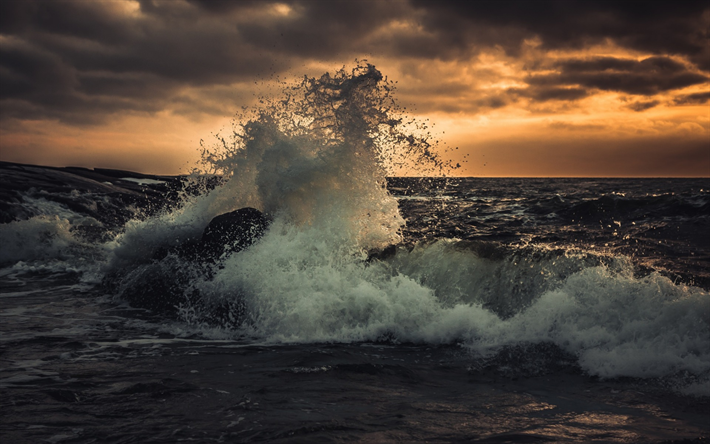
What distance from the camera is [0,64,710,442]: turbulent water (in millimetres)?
3848

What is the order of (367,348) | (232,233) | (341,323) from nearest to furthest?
1. (367,348)
2. (341,323)
3. (232,233)

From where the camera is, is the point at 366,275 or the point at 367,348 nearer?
the point at 367,348

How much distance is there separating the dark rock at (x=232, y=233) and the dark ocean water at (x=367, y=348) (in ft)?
1.30

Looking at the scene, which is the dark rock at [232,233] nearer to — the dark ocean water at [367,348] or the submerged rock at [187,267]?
the submerged rock at [187,267]

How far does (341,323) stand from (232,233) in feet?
11.0

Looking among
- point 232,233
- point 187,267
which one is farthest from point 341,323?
point 187,267

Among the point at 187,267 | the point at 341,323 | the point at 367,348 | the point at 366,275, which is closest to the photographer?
the point at 367,348

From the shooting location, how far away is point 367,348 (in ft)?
19.3

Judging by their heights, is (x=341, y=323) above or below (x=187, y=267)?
below

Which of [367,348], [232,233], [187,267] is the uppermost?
[232,233]

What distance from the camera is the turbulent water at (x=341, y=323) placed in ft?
12.6

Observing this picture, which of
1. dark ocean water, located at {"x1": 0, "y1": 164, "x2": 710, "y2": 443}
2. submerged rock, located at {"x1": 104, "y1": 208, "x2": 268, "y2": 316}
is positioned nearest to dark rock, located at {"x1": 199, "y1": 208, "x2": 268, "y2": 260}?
submerged rock, located at {"x1": 104, "y1": 208, "x2": 268, "y2": 316}

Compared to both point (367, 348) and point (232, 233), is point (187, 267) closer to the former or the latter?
point (232, 233)

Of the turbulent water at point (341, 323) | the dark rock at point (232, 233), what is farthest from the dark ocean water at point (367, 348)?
the dark rock at point (232, 233)
